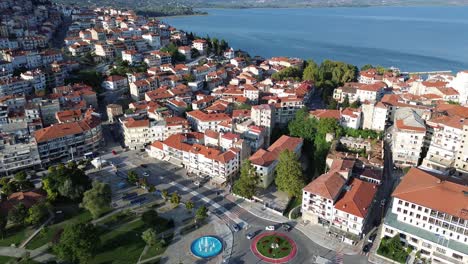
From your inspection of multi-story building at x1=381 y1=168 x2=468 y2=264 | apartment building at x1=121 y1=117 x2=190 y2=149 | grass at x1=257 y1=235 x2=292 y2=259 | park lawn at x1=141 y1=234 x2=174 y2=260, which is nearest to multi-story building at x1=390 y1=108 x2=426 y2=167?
multi-story building at x1=381 y1=168 x2=468 y2=264

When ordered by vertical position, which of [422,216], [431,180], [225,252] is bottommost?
[225,252]

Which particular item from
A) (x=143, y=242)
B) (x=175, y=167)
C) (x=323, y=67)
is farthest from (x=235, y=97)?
(x=143, y=242)

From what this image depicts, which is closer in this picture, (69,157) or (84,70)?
(69,157)

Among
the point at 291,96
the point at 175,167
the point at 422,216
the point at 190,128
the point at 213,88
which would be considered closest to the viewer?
the point at 422,216

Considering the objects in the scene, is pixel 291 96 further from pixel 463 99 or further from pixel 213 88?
pixel 463 99

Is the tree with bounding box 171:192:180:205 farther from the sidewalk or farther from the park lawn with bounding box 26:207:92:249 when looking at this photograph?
the park lawn with bounding box 26:207:92:249

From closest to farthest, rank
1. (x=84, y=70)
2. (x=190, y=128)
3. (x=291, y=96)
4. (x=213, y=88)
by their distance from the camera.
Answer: (x=190, y=128) → (x=291, y=96) → (x=213, y=88) → (x=84, y=70)

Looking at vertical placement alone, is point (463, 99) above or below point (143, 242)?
above
